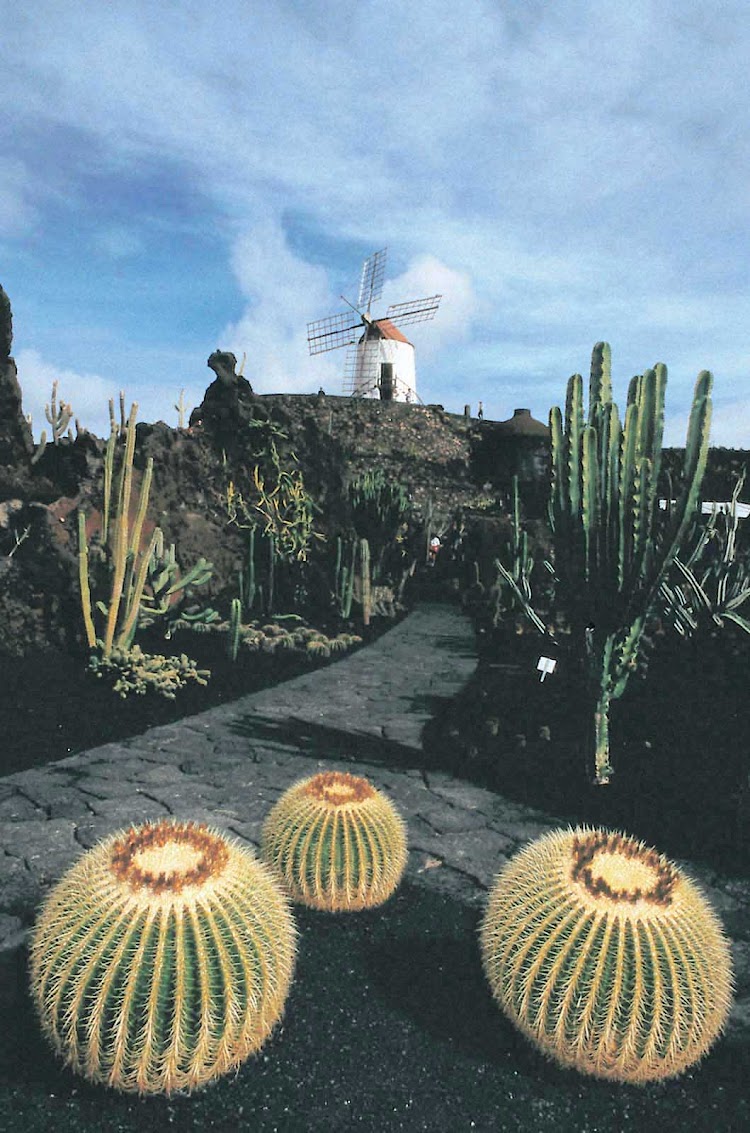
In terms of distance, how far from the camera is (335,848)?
341 centimetres

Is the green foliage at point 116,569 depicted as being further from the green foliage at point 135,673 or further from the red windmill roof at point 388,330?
the red windmill roof at point 388,330

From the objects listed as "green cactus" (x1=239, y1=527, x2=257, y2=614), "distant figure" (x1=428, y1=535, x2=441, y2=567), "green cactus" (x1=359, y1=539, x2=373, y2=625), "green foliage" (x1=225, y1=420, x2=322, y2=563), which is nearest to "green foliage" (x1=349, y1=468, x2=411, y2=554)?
"green cactus" (x1=359, y1=539, x2=373, y2=625)

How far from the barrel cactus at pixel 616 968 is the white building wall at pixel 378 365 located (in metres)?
42.2

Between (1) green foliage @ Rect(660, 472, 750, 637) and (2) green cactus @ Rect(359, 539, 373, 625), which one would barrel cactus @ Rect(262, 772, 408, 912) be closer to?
(1) green foliage @ Rect(660, 472, 750, 637)

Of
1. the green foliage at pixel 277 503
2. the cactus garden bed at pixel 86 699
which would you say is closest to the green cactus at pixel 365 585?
the green foliage at pixel 277 503

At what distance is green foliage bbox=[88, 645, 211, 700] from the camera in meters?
7.10

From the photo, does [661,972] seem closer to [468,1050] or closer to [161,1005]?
[468,1050]

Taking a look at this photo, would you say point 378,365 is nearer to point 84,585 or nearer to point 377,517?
point 377,517

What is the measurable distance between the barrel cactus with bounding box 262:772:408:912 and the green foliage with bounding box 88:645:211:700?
12.5ft

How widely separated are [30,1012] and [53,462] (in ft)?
27.4

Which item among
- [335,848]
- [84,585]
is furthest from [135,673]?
[335,848]

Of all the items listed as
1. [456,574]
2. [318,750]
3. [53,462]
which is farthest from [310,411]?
[318,750]

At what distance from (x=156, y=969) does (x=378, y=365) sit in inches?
1689

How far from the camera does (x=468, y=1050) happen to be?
2621mm
